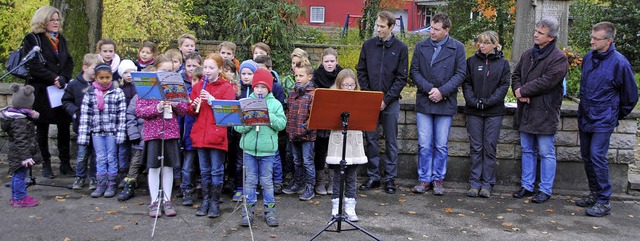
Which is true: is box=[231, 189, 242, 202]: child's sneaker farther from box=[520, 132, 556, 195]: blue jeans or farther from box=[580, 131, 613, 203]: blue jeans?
box=[580, 131, 613, 203]: blue jeans

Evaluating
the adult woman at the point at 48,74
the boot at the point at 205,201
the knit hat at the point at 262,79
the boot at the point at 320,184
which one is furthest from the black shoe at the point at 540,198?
the adult woman at the point at 48,74

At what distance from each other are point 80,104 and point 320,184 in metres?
2.97

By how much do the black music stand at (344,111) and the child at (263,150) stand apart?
25.8 inches

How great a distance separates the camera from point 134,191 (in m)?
7.64

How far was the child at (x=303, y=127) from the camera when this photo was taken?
7418 mm

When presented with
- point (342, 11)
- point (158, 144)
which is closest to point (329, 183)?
point (158, 144)

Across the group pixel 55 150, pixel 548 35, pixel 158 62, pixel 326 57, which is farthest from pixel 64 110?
pixel 548 35

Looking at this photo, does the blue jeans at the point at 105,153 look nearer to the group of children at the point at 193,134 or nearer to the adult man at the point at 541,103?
the group of children at the point at 193,134

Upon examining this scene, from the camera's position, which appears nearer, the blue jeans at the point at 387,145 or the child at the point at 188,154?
the child at the point at 188,154

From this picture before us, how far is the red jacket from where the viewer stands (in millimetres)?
6723

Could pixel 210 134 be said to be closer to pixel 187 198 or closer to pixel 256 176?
pixel 256 176

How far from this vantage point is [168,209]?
675 cm

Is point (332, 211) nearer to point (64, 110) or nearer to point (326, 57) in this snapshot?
point (326, 57)

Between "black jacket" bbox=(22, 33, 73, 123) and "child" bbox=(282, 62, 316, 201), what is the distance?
9.73 ft
